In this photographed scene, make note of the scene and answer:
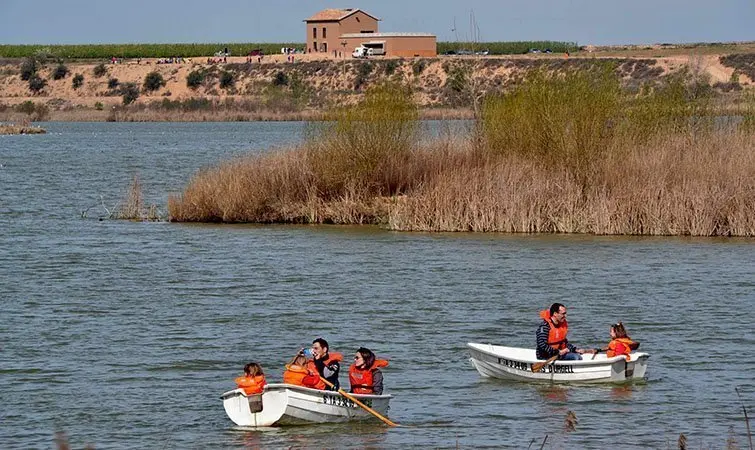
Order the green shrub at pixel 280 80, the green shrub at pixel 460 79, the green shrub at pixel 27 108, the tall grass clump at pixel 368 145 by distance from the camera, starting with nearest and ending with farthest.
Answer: the tall grass clump at pixel 368 145 < the green shrub at pixel 460 79 < the green shrub at pixel 280 80 < the green shrub at pixel 27 108

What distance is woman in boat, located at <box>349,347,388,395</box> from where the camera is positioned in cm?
1631

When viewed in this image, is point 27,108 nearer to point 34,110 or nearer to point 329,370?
point 34,110

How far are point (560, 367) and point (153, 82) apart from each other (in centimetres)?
11561

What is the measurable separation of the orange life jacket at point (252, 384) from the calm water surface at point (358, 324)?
0.55 meters

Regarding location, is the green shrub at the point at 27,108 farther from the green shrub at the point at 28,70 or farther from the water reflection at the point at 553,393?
the water reflection at the point at 553,393

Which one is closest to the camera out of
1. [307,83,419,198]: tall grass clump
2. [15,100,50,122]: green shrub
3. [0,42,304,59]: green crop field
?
[307,83,419,198]: tall grass clump

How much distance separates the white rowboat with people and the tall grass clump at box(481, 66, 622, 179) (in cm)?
1484

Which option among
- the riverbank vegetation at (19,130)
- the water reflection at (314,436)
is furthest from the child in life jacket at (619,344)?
the riverbank vegetation at (19,130)

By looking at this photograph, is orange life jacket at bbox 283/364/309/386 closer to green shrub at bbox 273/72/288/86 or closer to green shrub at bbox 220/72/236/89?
green shrub at bbox 273/72/288/86

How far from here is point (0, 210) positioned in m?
43.8

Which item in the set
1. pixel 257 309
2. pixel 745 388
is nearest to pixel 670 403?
pixel 745 388

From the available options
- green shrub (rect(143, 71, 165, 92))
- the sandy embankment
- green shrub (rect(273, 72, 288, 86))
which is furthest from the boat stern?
green shrub (rect(143, 71, 165, 92))

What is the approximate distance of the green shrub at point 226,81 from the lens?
420 feet

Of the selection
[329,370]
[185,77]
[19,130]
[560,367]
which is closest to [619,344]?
[560,367]
